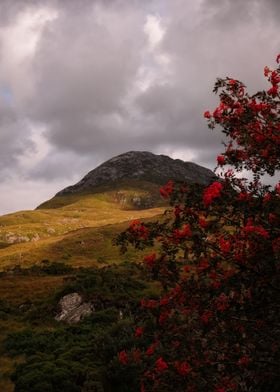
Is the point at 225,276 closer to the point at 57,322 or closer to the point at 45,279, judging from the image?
the point at 57,322

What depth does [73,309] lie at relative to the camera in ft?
125

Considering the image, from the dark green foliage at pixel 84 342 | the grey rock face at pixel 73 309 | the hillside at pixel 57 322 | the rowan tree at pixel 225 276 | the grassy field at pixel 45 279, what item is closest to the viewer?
the rowan tree at pixel 225 276

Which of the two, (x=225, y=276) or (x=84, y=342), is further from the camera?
(x=84, y=342)

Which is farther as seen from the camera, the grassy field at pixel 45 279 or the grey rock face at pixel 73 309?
the grey rock face at pixel 73 309

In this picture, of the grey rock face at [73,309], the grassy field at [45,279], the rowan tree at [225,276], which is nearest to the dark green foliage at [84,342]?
the grassy field at [45,279]

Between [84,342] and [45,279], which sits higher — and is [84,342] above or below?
below

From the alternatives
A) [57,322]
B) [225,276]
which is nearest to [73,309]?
[57,322]

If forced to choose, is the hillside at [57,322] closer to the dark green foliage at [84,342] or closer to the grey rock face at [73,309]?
the dark green foliage at [84,342]

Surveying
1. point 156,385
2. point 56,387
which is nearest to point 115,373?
point 56,387

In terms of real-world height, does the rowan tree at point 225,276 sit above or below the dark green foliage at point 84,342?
above

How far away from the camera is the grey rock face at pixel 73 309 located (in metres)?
36.8

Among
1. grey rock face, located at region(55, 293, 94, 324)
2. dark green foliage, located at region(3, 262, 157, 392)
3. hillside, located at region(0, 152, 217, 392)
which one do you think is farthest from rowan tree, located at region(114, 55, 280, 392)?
grey rock face, located at region(55, 293, 94, 324)

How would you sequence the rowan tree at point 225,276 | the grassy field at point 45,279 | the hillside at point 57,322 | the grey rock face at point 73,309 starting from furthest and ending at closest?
the grey rock face at point 73,309 < the grassy field at point 45,279 < the hillside at point 57,322 < the rowan tree at point 225,276

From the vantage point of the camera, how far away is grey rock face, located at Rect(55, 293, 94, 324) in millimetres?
36844
